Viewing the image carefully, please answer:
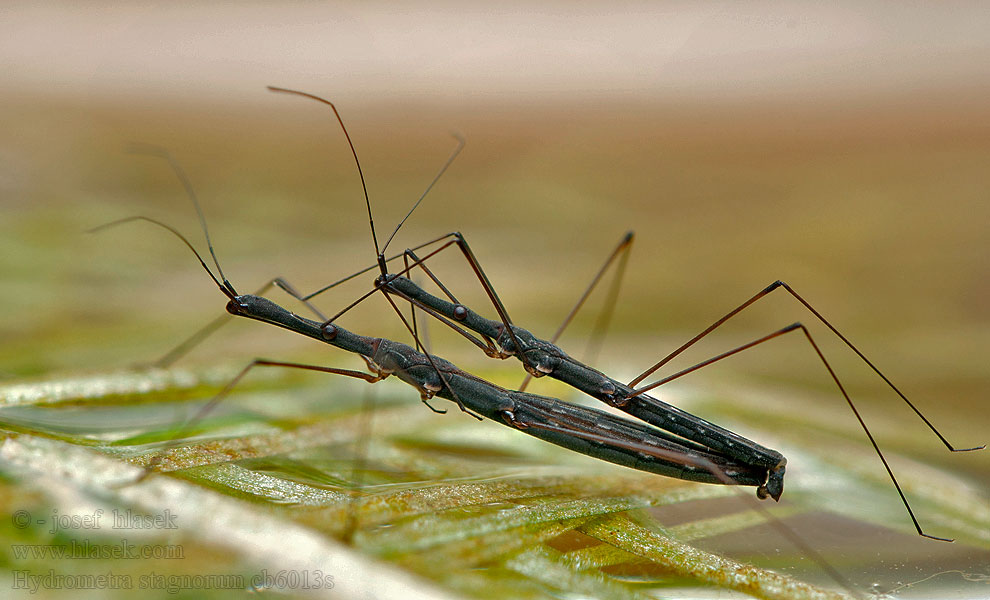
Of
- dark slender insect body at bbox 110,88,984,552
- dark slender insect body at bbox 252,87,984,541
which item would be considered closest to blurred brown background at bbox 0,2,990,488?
dark slender insect body at bbox 252,87,984,541

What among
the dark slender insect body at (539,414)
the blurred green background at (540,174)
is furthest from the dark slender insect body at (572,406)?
the blurred green background at (540,174)

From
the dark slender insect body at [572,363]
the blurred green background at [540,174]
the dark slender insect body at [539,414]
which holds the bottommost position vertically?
the dark slender insect body at [539,414]

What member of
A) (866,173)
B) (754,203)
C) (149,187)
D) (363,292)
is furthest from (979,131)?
(149,187)

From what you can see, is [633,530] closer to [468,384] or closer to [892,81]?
[468,384]

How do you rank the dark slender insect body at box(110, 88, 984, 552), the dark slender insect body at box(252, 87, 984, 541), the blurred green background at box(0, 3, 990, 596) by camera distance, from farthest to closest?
Result: the blurred green background at box(0, 3, 990, 596)
the dark slender insect body at box(252, 87, 984, 541)
the dark slender insect body at box(110, 88, 984, 552)

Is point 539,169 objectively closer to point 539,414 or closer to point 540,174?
A: point 540,174

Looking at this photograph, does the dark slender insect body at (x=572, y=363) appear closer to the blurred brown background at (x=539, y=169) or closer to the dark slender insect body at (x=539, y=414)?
the dark slender insect body at (x=539, y=414)

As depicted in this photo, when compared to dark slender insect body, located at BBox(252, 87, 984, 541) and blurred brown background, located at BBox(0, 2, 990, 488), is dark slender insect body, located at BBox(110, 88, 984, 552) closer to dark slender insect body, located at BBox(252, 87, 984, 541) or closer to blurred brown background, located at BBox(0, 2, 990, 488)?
dark slender insect body, located at BBox(252, 87, 984, 541)
